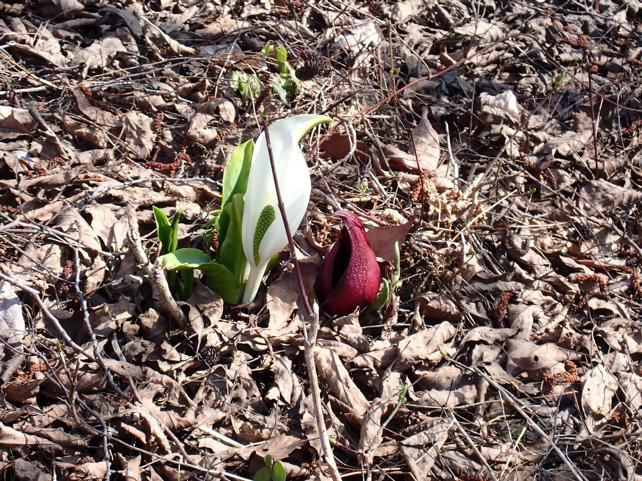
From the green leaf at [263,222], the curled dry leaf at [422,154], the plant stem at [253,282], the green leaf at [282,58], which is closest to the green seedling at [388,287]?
→ the plant stem at [253,282]

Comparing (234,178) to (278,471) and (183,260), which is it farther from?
(278,471)

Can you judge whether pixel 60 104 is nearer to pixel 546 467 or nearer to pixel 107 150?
pixel 107 150

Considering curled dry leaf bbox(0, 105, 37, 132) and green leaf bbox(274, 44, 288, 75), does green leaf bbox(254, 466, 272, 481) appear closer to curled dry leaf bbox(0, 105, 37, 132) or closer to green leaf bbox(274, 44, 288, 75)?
Result: curled dry leaf bbox(0, 105, 37, 132)

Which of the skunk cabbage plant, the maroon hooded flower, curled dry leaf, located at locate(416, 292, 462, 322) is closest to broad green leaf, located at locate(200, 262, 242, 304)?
the skunk cabbage plant

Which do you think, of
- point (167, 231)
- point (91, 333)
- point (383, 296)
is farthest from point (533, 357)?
point (91, 333)

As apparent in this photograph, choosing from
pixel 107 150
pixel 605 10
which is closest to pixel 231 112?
pixel 107 150
